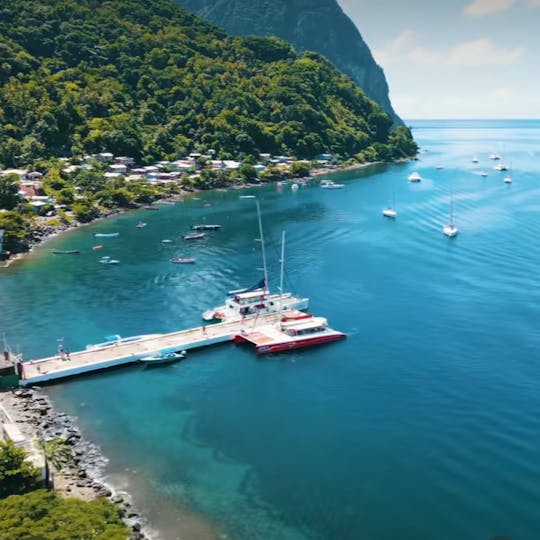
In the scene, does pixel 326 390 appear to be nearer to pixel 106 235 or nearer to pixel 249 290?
pixel 249 290

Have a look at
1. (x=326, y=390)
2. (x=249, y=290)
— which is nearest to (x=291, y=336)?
(x=249, y=290)

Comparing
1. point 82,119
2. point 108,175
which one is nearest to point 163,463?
point 108,175

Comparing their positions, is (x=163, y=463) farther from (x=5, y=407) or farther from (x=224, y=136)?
(x=224, y=136)

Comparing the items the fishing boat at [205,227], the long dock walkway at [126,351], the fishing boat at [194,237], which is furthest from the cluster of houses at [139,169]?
the long dock walkway at [126,351]

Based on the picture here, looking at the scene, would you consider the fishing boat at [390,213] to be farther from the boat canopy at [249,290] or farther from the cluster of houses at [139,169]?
the boat canopy at [249,290]

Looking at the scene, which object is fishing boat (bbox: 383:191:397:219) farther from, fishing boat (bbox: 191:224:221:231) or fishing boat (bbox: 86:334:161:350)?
fishing boat (bbox: 86:334:161:350)

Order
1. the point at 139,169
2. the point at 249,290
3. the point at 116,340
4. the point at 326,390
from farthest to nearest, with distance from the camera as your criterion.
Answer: the point at 139,169 → the point at 249,290 → the point at 116,340 → the point at 326,390
